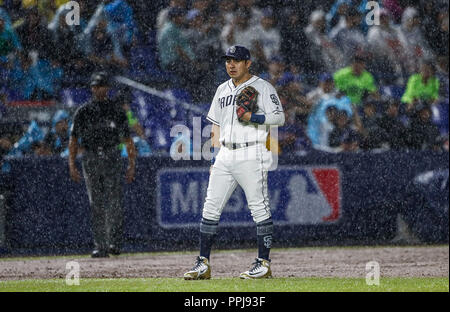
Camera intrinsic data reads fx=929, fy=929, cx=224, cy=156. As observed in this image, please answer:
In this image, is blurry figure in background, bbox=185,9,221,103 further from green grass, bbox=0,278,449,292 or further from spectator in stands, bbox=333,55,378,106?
green grass, bbox=0,278,449,292

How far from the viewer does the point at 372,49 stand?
14.1m

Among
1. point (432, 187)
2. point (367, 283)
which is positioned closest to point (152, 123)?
point (432, 187)

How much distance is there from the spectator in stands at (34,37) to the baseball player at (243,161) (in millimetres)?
6249

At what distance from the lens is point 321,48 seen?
555 inches

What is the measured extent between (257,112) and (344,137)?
5474mm

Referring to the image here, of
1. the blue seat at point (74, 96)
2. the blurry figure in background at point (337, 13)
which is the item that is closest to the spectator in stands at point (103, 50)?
the blue seat at point (74, 96)

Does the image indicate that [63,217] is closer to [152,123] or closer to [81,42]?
[152,123]

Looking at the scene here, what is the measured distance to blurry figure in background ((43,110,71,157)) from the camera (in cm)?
1257

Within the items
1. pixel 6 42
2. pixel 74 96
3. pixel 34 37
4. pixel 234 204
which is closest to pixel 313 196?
pixel 234 204

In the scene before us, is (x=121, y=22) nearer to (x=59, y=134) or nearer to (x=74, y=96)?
(x=74, y=96)

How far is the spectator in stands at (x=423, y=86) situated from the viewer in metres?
13.5

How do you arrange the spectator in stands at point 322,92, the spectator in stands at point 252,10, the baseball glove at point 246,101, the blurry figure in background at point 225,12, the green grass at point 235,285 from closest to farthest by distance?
the green grass at point 235,285, the baseball glove at point 246,101, the spectator in stands at point 322,92, the blurry figure in background at point 225,12, the spectator in stands at point 252,10

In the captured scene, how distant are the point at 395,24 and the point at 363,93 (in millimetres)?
1802

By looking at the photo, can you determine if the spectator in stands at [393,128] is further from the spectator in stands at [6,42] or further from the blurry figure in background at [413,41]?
the spectator in stands at [6,42]
